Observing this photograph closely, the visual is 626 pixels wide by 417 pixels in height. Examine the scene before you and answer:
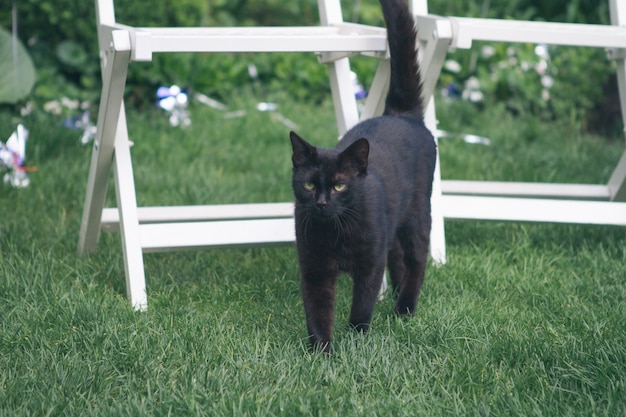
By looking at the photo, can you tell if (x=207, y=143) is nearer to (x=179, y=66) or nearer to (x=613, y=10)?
(x=179, y=66)

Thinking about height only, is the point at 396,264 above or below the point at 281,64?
above

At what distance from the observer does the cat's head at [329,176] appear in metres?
2.19

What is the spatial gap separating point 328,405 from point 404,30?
1.22m

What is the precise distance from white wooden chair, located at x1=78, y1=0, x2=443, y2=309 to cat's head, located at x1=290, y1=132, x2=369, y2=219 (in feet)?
1.15

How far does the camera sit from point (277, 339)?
2283mm

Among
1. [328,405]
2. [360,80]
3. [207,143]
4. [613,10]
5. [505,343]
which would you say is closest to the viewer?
[328,405]

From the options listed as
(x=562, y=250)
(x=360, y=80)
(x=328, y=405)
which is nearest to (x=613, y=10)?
(x=562, y=250)

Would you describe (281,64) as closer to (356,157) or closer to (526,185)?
(526,185)

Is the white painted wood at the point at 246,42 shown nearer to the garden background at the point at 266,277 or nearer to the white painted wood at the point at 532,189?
the garden background at the point at 266,277

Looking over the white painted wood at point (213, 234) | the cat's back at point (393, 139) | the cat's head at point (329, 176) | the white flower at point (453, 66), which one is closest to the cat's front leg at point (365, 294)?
the cat's head at point (329, 176)

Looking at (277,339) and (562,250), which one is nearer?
(277,339)

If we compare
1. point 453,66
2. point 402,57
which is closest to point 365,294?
point 402,57

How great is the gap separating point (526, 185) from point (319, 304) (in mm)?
1468

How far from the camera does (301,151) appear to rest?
2.23m
